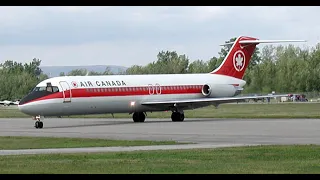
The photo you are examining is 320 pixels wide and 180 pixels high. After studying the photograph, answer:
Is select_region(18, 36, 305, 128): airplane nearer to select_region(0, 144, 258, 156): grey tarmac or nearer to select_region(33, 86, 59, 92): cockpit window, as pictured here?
select_region(33, 86, 59, 92): cockpit window

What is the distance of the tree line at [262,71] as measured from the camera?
88.1 m

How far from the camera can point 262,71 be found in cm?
9288

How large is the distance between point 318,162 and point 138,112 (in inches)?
1164

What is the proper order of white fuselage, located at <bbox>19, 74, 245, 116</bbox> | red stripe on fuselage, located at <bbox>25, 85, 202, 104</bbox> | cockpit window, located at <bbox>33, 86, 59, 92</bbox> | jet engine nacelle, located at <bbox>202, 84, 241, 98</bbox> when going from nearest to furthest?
white fuselage, located at <bbox>19, 74, 245, 116</bbox> < cockpit window, located at <bbox>33, 86, 59, 92</bbox> < red stripe on fuselage, located at <bbox>25, 85, 202, 104</bbox> < jet engine nacelle, located at <bbox>202, 84, 241, 98</bbox>

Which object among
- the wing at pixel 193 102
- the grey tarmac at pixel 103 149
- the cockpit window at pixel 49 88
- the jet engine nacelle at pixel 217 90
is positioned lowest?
the grey tarmac at pixel 103 149

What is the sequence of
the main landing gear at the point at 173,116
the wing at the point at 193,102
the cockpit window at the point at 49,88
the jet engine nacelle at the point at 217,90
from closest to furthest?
the cockpit window at the point at 49,88 < the wing at the point at 193,102 < the main landing gear at the point at 173,116 < the jet engine nacelle at the point at 217,90

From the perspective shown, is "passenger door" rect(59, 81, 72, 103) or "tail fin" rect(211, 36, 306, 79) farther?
"tail fin" rect(211, 36, 306, 79)

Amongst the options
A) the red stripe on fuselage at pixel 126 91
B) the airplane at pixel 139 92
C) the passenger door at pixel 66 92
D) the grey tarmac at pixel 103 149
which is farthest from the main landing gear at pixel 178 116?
the grey tarmac at pixel 103 149

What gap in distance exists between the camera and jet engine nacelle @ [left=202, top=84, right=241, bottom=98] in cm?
4884

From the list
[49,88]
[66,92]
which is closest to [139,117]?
[66,92]

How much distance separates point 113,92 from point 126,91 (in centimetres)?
98

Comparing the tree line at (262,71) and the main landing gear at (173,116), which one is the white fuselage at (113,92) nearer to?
the main landing gear at (173,116)

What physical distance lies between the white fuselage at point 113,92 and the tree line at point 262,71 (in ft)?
97.1

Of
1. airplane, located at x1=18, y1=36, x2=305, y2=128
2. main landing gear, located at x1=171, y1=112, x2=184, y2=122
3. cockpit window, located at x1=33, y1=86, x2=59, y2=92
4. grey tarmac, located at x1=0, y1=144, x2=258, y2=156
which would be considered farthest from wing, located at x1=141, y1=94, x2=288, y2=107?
grey tarmac, located at x1=0, y1=144, x2=258, y2=156
